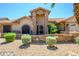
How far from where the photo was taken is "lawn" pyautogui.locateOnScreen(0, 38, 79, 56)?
5.27m

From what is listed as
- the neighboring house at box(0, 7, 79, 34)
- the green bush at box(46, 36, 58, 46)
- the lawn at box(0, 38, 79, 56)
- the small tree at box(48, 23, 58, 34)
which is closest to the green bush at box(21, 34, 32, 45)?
the lawn at box(0, 38, 79, 56)

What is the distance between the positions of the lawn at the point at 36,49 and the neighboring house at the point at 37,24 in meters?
0.49

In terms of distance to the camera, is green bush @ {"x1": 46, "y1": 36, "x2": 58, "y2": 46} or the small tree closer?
the small tree

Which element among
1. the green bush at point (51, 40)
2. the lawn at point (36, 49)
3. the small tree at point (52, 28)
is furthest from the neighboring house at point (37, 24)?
the lawn at point (36, 49)

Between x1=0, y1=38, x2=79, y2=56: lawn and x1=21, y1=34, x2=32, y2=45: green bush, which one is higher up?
x1=21, y1=34, x2=32, y2=45: green bush

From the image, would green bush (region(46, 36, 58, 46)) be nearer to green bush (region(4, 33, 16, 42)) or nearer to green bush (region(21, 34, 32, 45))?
green bush (region(21, 34, 32, 45))

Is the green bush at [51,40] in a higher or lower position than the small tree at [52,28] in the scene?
lower

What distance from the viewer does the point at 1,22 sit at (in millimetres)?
6430

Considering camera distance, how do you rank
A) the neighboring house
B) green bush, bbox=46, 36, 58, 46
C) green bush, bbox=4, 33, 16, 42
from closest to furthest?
the neighboring house, green bush, bbox=46, 36, 58, 46, green bush, bbox=4, 33, 16, 42

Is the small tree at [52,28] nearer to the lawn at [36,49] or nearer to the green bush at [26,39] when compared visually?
the lawn at [36,49]

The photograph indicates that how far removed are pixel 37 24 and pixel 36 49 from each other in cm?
161

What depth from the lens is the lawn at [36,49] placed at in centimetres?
527

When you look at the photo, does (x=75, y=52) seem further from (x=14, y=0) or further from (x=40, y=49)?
(x=14, y=0)

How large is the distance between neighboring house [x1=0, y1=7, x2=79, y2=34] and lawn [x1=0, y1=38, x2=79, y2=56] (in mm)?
490
